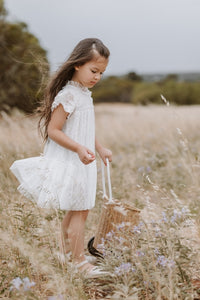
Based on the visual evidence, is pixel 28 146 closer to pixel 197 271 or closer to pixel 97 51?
pixel 97 51

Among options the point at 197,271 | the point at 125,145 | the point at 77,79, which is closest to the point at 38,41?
the point at 125,145

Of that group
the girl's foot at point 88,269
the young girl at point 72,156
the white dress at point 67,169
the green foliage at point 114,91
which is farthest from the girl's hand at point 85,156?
the green foliage at point 114,91

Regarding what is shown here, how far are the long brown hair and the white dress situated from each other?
0.34 ft

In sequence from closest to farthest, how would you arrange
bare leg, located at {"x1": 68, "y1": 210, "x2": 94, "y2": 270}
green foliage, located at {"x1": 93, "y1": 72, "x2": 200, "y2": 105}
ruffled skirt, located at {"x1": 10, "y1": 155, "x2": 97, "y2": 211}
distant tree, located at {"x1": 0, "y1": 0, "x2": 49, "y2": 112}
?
ruffled skirt, located at {"x1": 10, "y1": 155, "x2": 97, "y2": 211} < bare leg, located at {"x1": 68, "y1": 210, "x2": 94, "y2": 270} < distant tree, located at {"x1": 0, "y1": 0, "x2": 49, "y2": 112} < green foliage, located at {"x1": 93, "y1": 72, "x2": 200, "y2": 105}

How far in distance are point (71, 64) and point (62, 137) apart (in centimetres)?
60

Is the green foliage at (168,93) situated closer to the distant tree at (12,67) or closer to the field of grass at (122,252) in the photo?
the distant tree at (12,67)

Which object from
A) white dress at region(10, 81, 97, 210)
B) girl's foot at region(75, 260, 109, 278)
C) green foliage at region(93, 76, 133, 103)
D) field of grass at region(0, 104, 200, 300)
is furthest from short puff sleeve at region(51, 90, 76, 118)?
green foliage at region(93, 76, 133, 103)

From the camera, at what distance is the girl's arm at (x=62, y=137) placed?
2358mm

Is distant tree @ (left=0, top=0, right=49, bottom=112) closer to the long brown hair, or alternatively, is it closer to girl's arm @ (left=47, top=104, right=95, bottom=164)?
the long brown hair

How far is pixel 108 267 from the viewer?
2045 mm

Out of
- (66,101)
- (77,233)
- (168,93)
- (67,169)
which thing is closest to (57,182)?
(67,169)

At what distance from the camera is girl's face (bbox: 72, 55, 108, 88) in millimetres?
2596

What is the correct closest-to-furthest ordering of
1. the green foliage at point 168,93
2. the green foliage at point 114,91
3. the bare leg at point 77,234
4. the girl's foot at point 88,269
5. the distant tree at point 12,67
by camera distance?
the girl's foot at point 88,269
the bare leg at point 77,234
the distant tree at point 12,67
the green foliage at point 168,93
the green foliage at point 114,91

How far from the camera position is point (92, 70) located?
2.60m
